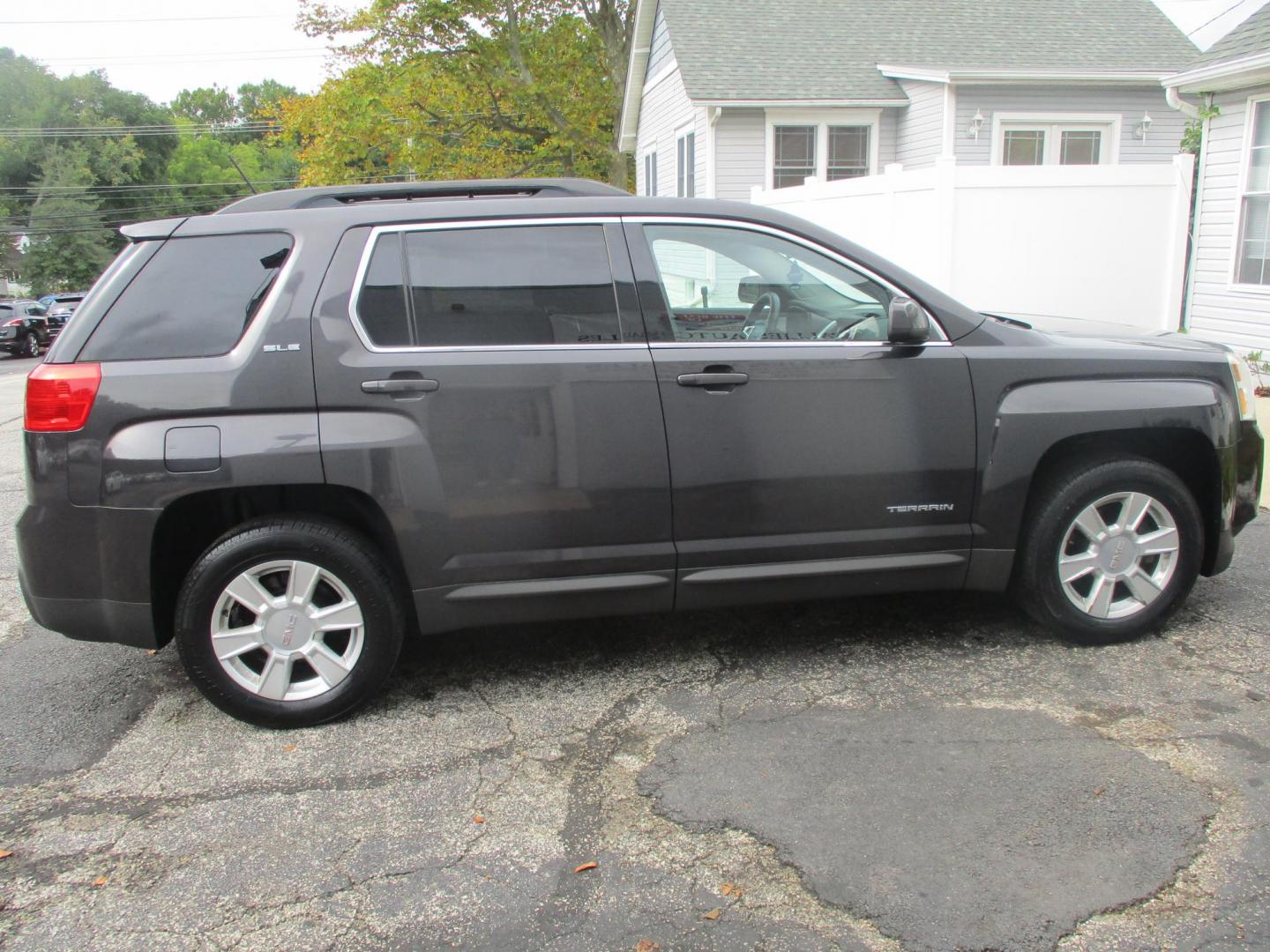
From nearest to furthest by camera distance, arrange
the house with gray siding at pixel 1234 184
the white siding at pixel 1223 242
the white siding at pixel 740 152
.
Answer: the house with gray siding at pixel 1234 184 → the white siding at pixel 1223 242 → the white siding at pixel 740 152

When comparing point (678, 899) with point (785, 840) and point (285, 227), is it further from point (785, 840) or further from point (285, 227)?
point (285, 227)

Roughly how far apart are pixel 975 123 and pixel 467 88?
1568 centimetres

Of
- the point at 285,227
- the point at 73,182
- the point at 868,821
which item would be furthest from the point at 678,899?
the point at 73,182

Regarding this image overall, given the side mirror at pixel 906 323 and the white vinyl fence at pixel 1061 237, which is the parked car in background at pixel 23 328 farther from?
the side mirror at pixel 906 323

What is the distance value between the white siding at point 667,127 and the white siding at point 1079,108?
430 centimetres

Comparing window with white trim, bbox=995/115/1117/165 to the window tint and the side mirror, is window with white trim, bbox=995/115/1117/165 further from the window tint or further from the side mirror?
the window tint

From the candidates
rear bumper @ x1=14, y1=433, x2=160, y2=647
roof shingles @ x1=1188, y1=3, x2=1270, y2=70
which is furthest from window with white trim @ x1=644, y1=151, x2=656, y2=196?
rear bumper @ x1=14, y1=433, x2=160, y2=647

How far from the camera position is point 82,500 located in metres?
3.44

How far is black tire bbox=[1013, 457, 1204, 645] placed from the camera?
399 cm

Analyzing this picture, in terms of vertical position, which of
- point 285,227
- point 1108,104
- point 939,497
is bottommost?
point 939,497

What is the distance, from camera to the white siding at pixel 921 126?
16.4 m

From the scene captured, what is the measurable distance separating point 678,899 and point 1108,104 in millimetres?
17547

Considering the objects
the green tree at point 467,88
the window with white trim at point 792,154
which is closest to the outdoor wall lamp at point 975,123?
the window with white trim at point 792,154

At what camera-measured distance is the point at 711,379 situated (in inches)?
146
